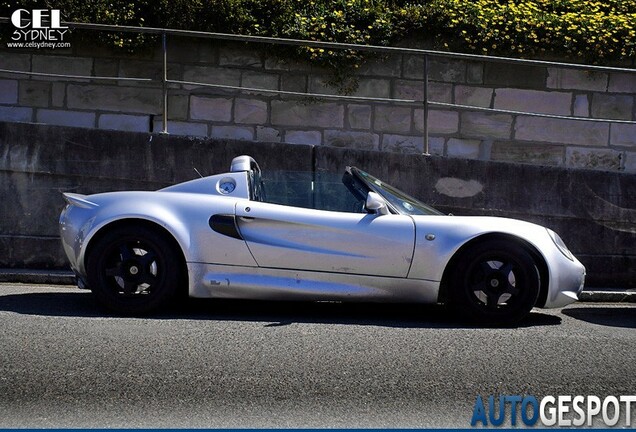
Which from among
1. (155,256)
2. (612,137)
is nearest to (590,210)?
(612,137)

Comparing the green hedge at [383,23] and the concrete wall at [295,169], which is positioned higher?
the green hedge at [383,23]

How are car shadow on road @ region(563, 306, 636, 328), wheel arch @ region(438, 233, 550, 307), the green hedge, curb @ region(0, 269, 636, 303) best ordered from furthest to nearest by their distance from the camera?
the green hedge, curb @ region(0, 269, 636, 303), car shadow on road @ region(563, 306, 636, 328), wheel arch @ region(438, 233, 550, 307)

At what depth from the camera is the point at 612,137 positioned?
13141 mm

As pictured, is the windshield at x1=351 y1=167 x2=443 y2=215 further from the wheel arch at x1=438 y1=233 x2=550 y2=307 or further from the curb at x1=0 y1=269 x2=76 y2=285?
the curb at x1=0 y1=269 x2=76 y2=285

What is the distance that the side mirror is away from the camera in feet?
22.8

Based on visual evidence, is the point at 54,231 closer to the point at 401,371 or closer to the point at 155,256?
the point at 155,256

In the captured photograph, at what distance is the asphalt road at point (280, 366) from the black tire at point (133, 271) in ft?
0.54

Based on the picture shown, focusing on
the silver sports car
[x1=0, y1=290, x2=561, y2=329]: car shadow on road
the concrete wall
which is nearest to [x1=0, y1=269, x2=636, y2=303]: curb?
the concrete wall

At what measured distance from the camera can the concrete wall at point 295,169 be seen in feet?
31.7

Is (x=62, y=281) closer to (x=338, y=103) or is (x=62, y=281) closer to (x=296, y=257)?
(x=296, y=257)

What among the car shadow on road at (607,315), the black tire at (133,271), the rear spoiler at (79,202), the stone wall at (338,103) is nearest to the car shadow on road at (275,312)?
the black tire at (133,271)

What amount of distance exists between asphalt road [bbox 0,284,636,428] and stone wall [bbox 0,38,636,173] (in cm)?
610

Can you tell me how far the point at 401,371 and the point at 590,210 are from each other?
5.29m

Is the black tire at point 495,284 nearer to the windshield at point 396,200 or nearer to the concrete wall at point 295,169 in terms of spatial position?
the windshield at point 396,200
